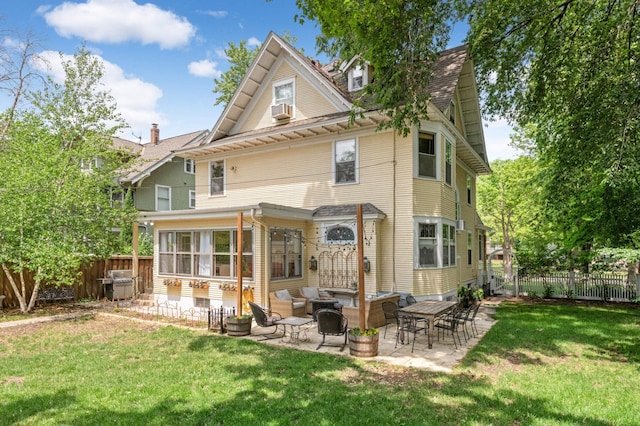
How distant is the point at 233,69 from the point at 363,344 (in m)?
25.6

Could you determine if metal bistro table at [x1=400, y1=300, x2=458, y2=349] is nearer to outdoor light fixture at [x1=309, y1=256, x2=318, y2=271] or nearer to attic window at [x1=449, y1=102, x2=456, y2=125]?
outdoor light fixture at [x1=309, y1=256, x2=318, y2=271]

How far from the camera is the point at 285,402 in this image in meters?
5.49

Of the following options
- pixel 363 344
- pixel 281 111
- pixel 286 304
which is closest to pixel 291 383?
pixel 363 344

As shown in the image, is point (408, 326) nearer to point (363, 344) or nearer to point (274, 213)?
point (363, 344)

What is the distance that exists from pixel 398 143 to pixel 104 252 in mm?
11362

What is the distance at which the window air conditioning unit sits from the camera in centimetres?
1503

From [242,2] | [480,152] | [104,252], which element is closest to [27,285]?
[104,252]

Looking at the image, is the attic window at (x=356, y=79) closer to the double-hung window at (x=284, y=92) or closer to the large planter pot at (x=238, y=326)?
the double-hung window at (x=284, y=92)

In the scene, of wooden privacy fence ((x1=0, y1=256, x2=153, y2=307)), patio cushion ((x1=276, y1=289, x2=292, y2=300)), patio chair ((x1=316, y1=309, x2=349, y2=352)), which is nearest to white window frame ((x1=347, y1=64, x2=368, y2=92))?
patio cushion ((x1=276, y1=289, x2=292, y2=300))

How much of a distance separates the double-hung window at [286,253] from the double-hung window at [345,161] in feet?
8.37

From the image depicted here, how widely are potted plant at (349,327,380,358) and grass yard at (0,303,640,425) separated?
26cm

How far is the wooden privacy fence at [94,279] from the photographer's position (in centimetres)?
1377

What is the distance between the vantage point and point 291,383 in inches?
247

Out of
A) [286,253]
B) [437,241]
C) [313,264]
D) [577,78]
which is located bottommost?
[313,264]
